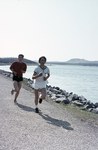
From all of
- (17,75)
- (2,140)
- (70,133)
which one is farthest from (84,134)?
(17,75)

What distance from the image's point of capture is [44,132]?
14.7 feet

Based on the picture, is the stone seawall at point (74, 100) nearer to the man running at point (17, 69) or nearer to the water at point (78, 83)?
the man running at point (17, 69)

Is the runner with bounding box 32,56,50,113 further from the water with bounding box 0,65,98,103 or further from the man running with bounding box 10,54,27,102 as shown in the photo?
the water with bounding box 0,65,98,103

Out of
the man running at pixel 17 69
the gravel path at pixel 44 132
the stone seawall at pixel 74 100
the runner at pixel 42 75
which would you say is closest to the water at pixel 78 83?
the stone seawall at pixel 74 100

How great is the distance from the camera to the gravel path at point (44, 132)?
147 inches

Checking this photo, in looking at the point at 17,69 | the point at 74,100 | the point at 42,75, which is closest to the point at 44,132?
the point at 42,75

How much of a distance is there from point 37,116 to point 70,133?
1620 millimetres

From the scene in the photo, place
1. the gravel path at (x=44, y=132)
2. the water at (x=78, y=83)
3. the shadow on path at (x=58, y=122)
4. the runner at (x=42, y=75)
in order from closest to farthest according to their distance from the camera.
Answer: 1. the gravel path at (x=44, y=132)
2. the shadow on path at (x=58, y=122)
3. the runner at (x=42, y=75)
4. the water at (x=78, y=83)

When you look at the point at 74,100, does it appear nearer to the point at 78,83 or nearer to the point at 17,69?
the point at 17,69

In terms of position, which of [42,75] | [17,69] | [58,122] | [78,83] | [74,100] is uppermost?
[17,69]

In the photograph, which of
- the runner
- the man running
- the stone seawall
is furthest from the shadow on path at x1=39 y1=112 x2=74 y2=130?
the stone seawall

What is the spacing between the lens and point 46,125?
5.04 metres

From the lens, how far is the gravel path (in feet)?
12.3

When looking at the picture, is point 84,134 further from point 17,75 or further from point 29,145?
point 17,75
